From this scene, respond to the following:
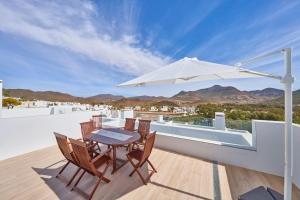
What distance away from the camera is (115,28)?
7734 mm

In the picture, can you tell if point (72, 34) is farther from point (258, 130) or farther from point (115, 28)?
point (258, 130)

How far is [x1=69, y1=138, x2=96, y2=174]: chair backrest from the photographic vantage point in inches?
97.5

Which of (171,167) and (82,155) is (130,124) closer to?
(171,167)

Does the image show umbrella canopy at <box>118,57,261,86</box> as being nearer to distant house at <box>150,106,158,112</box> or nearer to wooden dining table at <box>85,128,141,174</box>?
wooden dining table at <box>85,128,141,174</box>

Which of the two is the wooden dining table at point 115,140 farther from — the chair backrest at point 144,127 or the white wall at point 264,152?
the white wall at point 264,152

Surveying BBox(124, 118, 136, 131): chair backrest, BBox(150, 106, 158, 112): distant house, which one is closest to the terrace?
BBox(124, 118, 136, 131): chair backrest

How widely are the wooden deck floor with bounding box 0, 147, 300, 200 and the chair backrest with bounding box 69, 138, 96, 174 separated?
0.48 metres

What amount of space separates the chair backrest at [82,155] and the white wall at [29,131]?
9.84 ft

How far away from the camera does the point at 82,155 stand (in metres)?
2.54

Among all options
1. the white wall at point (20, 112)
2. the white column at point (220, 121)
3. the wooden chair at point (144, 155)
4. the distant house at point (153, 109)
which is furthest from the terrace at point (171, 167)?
the white wall at point (20, 112)

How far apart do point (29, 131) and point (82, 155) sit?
3.35 meters

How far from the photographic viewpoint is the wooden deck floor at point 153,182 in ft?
8.58

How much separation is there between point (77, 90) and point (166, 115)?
66.2 feet

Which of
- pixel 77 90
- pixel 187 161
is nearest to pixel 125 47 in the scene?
pixel 187 161
